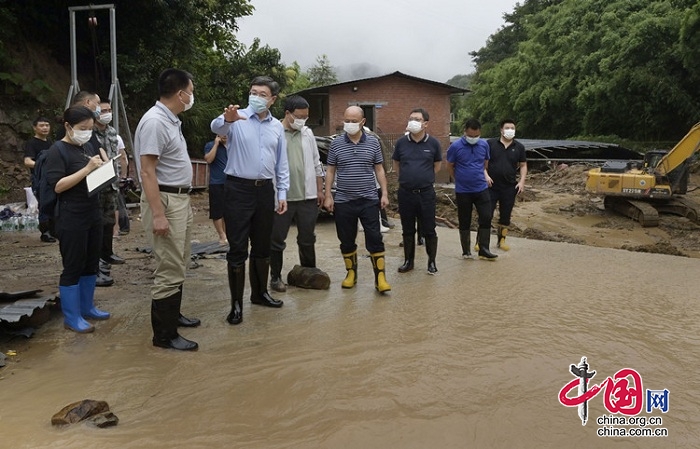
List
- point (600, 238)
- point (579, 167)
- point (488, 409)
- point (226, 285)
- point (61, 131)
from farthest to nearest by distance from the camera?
point (579, 167)
point (600, 238)
point (226, 285)
point (61, 131)
point (488, 409)

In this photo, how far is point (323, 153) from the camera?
35.5ft

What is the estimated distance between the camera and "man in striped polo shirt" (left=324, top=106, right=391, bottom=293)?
5539mm

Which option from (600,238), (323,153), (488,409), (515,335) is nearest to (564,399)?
(488,409)

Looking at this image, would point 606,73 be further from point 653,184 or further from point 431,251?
point 431,251

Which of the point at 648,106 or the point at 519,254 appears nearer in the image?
the point at 519,254

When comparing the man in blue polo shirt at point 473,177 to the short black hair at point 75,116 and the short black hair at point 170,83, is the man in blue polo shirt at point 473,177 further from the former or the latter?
the short black hair at point 75,116

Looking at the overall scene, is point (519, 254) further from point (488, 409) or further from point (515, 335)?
point (488, 409)

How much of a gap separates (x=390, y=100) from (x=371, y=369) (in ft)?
72.7

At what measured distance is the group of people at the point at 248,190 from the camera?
395cm

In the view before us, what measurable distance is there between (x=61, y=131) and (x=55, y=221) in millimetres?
1479

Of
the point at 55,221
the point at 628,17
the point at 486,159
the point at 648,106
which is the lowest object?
the point at 55,221

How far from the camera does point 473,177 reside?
6965mm

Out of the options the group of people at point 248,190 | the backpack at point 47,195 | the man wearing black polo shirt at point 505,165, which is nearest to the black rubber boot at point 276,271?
the group of people at point 248,190

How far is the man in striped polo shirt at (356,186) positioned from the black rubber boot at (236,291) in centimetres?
130
